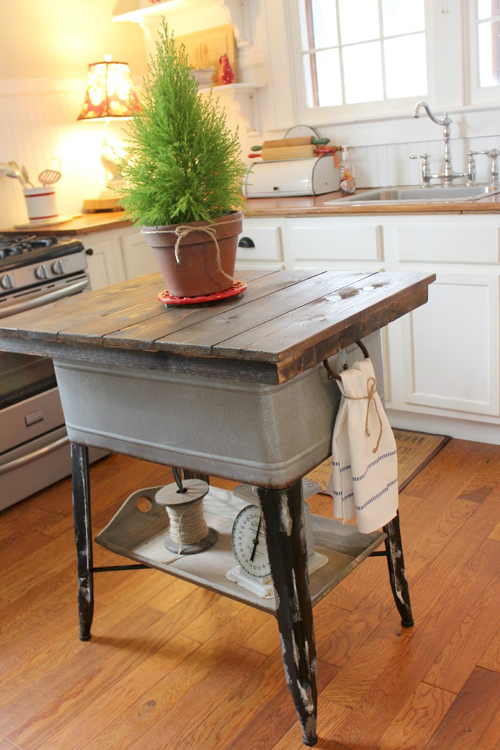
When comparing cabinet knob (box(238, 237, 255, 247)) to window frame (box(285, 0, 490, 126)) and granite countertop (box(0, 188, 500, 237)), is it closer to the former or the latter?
granite countertop (box(0, 188, 500, 237))

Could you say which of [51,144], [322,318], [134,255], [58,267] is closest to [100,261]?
[134,255]

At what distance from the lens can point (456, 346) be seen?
2.72 metres

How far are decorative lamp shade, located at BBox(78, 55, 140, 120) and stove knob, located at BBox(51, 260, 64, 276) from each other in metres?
1.14

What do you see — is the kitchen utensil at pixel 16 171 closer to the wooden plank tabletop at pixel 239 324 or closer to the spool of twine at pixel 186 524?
the wooden plank tabletop at pixel 239 324

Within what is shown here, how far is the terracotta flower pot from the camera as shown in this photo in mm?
1507

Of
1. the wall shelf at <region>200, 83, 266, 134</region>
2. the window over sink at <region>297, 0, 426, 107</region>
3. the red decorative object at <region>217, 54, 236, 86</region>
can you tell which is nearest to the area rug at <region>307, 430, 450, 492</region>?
the window over sink at <region>297, 0, 426, 107</region>

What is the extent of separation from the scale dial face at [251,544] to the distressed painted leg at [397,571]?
0.33 metres

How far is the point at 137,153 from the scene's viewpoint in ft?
4.97

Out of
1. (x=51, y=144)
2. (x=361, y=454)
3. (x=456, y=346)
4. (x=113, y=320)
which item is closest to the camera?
(x=361, y=454)

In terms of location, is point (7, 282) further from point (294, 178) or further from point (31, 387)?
point (294, 178)

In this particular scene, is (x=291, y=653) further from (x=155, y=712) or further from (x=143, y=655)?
(x=143, y=655)

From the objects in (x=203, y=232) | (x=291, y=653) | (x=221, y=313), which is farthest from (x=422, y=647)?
(x=203, y=232)

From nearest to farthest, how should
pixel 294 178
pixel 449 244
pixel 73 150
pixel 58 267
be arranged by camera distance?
pixel 449 244, pixel 58 267, pixel 294 178, pixel 73 150

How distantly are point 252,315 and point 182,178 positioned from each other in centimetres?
32
